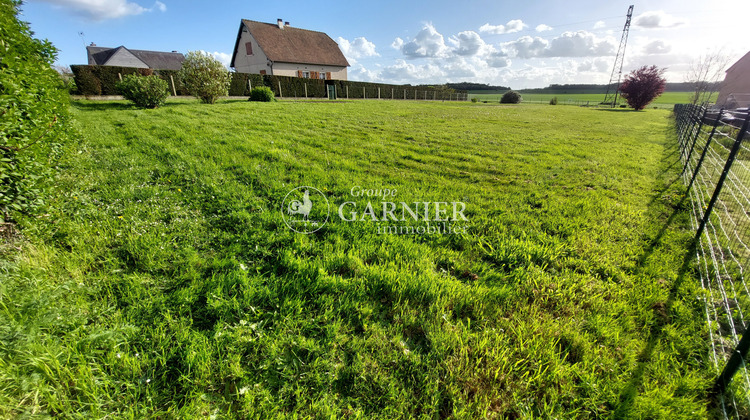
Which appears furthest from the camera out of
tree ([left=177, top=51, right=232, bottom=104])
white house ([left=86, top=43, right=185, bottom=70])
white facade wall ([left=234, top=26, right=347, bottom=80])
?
white house ([left=86, top=43, right=185, bottom=70])

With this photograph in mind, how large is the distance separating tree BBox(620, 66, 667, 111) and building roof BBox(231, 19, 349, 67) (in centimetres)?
3976

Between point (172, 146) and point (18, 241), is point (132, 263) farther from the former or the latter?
point (172, 146)

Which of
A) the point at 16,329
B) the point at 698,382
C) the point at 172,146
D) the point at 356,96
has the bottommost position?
the point at 698,382

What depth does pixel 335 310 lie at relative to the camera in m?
2.34

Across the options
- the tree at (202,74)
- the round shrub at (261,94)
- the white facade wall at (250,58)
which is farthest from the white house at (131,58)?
the tree at (202,74)

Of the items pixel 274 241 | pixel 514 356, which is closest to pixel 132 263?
pixel 274 241

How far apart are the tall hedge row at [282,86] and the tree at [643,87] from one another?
2500cm

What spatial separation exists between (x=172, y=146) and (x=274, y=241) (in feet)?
17.6

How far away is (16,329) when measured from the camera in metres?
1.64

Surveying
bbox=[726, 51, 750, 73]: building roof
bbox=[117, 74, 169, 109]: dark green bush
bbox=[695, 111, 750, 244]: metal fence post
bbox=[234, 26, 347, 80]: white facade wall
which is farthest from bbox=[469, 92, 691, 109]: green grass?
bbox=[695, 111, 750, 244]: metal fence post

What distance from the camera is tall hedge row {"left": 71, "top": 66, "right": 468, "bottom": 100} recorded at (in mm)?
17141

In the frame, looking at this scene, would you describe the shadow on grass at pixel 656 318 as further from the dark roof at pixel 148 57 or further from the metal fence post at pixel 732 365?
the dark roof at pixel 148 57

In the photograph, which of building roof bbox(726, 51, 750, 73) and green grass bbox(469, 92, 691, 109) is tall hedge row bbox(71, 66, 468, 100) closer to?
green grass bbox(469, 92, 691, 109)

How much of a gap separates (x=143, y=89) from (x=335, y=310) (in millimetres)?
16424
